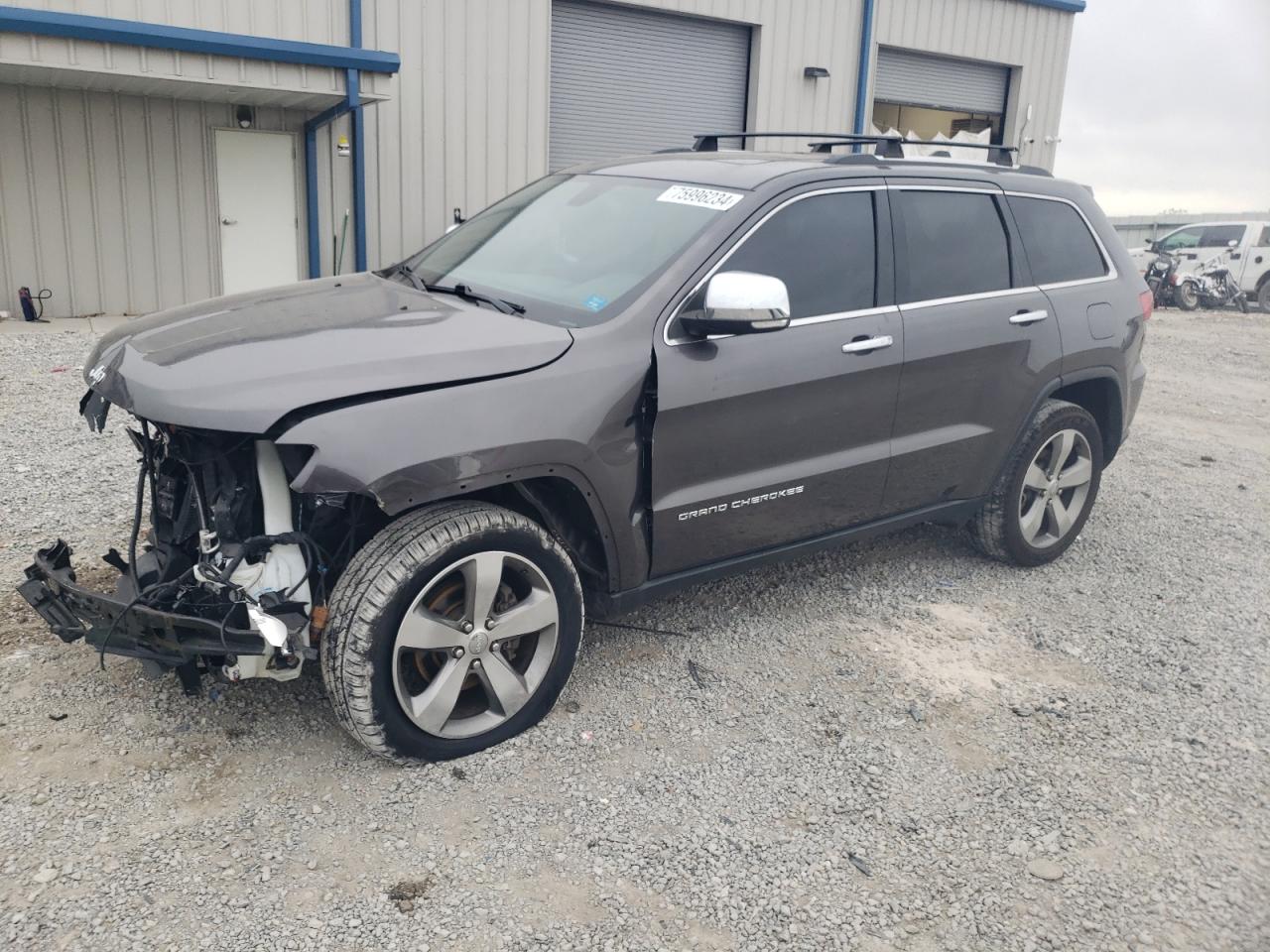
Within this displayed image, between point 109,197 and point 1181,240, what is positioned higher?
point 109,197

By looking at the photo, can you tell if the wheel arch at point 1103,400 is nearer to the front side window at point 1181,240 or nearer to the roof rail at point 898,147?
the roof rail at point 898,147

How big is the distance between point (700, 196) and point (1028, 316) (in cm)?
172

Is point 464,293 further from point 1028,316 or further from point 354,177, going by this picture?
point 354,177

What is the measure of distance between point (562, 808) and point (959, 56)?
714 inches

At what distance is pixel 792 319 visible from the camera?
3869mm

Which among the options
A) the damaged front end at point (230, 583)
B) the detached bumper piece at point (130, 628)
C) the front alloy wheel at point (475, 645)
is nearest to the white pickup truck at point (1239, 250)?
the front alloy wheel at point (475, 645)

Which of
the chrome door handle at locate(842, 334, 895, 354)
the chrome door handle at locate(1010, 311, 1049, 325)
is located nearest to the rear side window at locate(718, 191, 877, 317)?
the chrome door handle at locate(842, 334, 895, 354)

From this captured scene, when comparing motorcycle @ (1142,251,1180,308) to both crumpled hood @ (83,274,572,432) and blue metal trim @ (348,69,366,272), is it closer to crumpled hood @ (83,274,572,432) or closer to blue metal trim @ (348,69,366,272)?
blue metal trim @ (348,69,366,272)

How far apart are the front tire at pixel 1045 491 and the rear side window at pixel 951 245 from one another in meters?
0.76

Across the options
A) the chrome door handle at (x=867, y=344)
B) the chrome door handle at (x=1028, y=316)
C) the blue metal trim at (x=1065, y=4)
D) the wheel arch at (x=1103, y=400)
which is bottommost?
the wheel arch at (x=1103, y=400)

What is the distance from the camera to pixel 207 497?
3.06m

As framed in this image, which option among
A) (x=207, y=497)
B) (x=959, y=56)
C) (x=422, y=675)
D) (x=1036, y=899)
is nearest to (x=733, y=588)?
(x=422, y=675)

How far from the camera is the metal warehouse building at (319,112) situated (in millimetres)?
10461

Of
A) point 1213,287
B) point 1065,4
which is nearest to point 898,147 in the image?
point 1065,4
